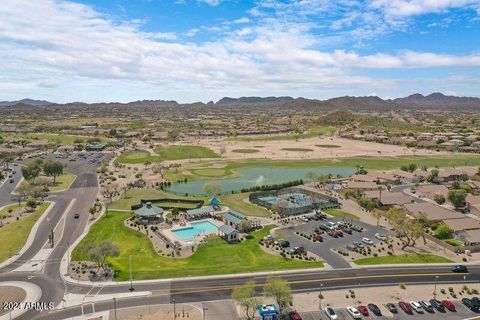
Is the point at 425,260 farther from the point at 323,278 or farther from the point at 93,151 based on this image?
the point at 93,151

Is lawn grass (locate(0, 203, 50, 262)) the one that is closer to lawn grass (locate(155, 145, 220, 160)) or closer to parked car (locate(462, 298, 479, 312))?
parked car (locate(462, 298, 479, 312))

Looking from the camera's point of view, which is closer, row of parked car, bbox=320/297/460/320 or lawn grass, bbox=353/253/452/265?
row of parked car, bbox=320/297/460/320

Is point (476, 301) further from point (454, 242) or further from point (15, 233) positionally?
point (15, 233)

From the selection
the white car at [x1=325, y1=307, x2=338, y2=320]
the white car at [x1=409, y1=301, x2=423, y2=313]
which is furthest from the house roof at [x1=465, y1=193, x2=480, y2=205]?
the white car at [x1=325, y1=307, x2=338, y2=320]

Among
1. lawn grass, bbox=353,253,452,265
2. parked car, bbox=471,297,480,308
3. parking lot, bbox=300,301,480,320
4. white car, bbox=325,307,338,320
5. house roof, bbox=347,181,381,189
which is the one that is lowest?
parking lot, bbox=300,301,480,320

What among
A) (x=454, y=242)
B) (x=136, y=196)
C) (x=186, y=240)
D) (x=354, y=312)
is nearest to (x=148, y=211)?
(x=186, y=240)

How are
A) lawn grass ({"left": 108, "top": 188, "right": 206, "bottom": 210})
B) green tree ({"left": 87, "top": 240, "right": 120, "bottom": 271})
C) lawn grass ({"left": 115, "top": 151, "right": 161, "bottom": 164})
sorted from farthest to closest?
1. lawn grass ({"left": 115, "top": 151, "right": 161, "bottom": 164})
2. lawn grass ({"left": 108, "top": 188, "right": 206, "bottom": 210})
3. green tree ({"left": 87, "top": 240, "right": 120, "bottom": 271})
